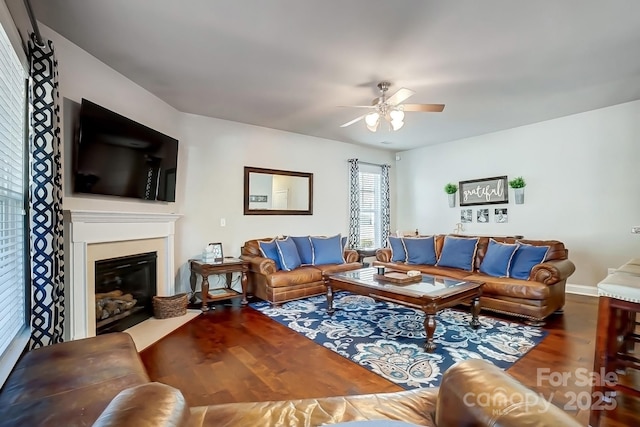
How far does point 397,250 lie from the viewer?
197 inches

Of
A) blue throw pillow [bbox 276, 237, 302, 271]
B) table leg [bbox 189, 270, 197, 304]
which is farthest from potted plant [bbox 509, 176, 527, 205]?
table leg [bbox 189, 270, 197, 304]

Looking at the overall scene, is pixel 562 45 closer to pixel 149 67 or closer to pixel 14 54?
pixel 149 67

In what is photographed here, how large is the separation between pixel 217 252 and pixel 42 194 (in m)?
2.45

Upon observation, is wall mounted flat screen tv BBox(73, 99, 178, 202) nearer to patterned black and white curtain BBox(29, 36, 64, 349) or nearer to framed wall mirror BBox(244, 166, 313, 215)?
patterned black and white curtain BBox(29, 36, 64, 349)

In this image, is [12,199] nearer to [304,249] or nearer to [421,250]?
[304,249]

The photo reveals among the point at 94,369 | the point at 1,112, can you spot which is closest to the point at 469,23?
the point at 1,112

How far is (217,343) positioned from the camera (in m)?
2.91

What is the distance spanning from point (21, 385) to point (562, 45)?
414cm

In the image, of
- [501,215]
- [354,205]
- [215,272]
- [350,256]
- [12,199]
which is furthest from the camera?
[354,205]

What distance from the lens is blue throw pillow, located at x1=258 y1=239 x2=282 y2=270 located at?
177 inches

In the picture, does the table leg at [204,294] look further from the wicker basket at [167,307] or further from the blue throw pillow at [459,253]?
the blue throw pillow at [459,253]

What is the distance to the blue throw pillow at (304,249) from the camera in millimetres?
4891

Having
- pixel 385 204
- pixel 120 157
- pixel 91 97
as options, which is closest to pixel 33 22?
pixel 91 97

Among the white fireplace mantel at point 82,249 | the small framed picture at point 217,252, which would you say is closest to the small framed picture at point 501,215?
the small framed picture at point 217,252
